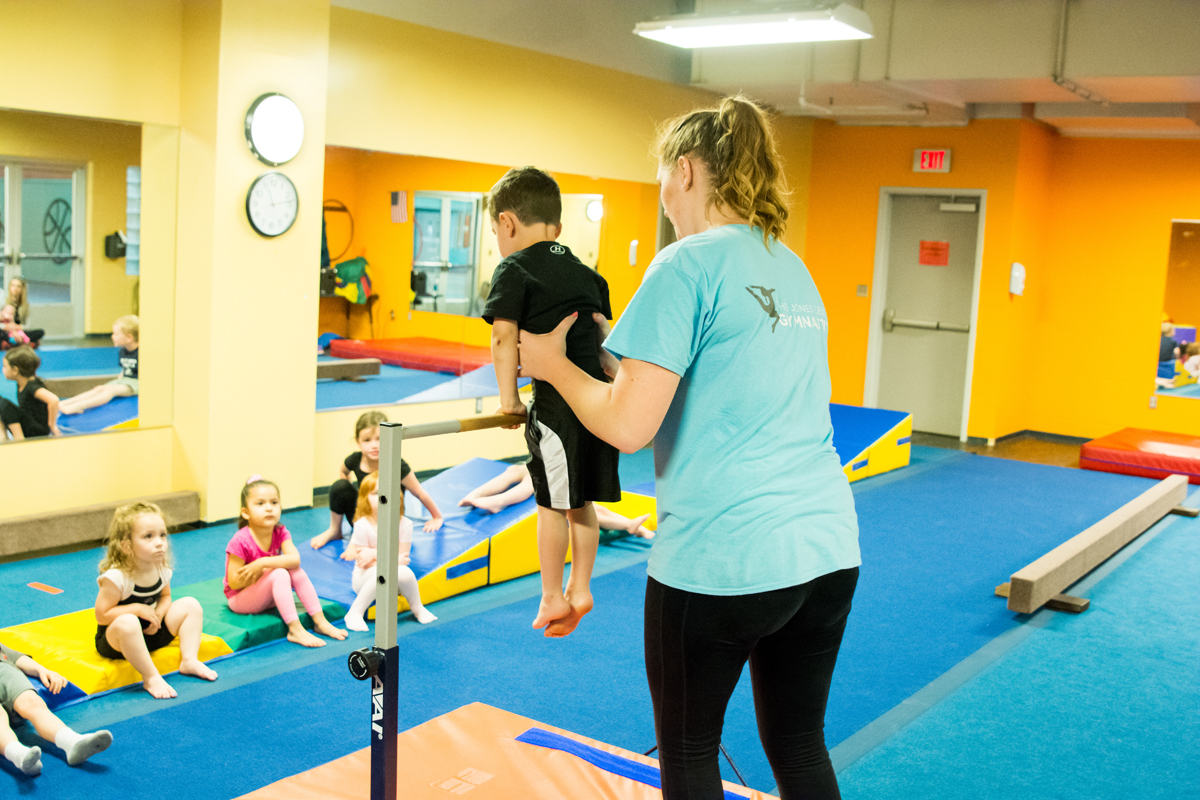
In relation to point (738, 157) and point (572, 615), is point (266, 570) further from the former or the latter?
point (738, 157)

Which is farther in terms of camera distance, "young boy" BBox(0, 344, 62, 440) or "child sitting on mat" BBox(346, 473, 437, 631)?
"young boy" BBox(0, 344, 62, 440)

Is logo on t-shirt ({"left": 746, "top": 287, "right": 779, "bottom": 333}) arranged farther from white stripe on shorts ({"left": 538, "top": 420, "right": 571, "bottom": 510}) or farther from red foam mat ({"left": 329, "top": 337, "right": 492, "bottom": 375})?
red foam mat ({"left": 329, "top": 337, "right": 492, "bottom": 375})

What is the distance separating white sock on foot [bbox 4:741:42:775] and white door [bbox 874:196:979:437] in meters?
8.75

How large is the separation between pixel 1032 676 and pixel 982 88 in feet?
18.2

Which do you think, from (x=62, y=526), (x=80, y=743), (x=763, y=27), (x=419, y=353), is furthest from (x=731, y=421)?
(x=419, y=353)

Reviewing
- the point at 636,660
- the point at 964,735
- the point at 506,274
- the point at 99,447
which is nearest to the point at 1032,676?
the point at 964,735

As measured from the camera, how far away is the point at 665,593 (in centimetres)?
160

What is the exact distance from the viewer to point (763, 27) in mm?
6582

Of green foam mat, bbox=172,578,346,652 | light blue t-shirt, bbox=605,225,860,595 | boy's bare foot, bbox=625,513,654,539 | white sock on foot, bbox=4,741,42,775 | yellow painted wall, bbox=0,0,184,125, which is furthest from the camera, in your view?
boy's bare foot, bbox=625,513,654,539

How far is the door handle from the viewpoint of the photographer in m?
10.1

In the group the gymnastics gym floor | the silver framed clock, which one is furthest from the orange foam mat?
the silver framed clock

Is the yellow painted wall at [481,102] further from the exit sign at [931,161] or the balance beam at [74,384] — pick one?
the exit sign at [931,161]

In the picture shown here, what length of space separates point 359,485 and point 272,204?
1841 millimetres

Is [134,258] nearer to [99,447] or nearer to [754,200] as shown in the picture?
[99,447]
